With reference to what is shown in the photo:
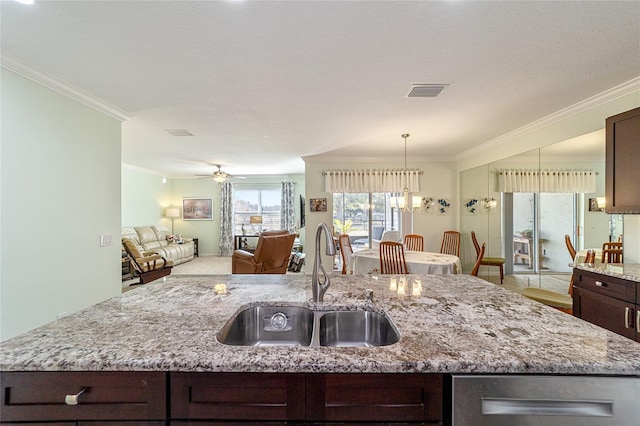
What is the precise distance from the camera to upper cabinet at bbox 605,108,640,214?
7.00ft

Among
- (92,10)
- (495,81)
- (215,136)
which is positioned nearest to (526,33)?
(495,81)

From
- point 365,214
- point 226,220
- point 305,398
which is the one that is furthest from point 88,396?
point 226,220

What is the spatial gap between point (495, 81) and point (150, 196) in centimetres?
807

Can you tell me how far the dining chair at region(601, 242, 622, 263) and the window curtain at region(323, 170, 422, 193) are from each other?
3136 millimetres

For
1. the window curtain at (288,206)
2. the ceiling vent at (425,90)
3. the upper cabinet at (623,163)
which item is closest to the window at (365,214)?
the window curtain at (288,206)

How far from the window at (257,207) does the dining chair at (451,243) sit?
4857mm

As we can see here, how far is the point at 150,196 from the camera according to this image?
7.62 m

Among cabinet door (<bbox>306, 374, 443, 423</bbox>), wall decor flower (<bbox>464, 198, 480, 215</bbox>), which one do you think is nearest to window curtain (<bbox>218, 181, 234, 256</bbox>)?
wall decor flower (<bbox>464, 198, 480, 215</bbox>)

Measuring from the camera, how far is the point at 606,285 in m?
2.16

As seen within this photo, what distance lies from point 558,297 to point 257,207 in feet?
24.1

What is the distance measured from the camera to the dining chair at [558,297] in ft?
8.99

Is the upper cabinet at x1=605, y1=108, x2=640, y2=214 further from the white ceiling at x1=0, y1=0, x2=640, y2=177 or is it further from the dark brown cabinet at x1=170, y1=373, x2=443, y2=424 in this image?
the dark brown cabinet at x1=170, y1=373, x2=443, y2=424

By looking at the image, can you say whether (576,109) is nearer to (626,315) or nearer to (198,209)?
(626,315)

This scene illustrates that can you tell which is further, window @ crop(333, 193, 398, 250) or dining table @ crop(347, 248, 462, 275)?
window @ crop(333, 193, 398, 250)
